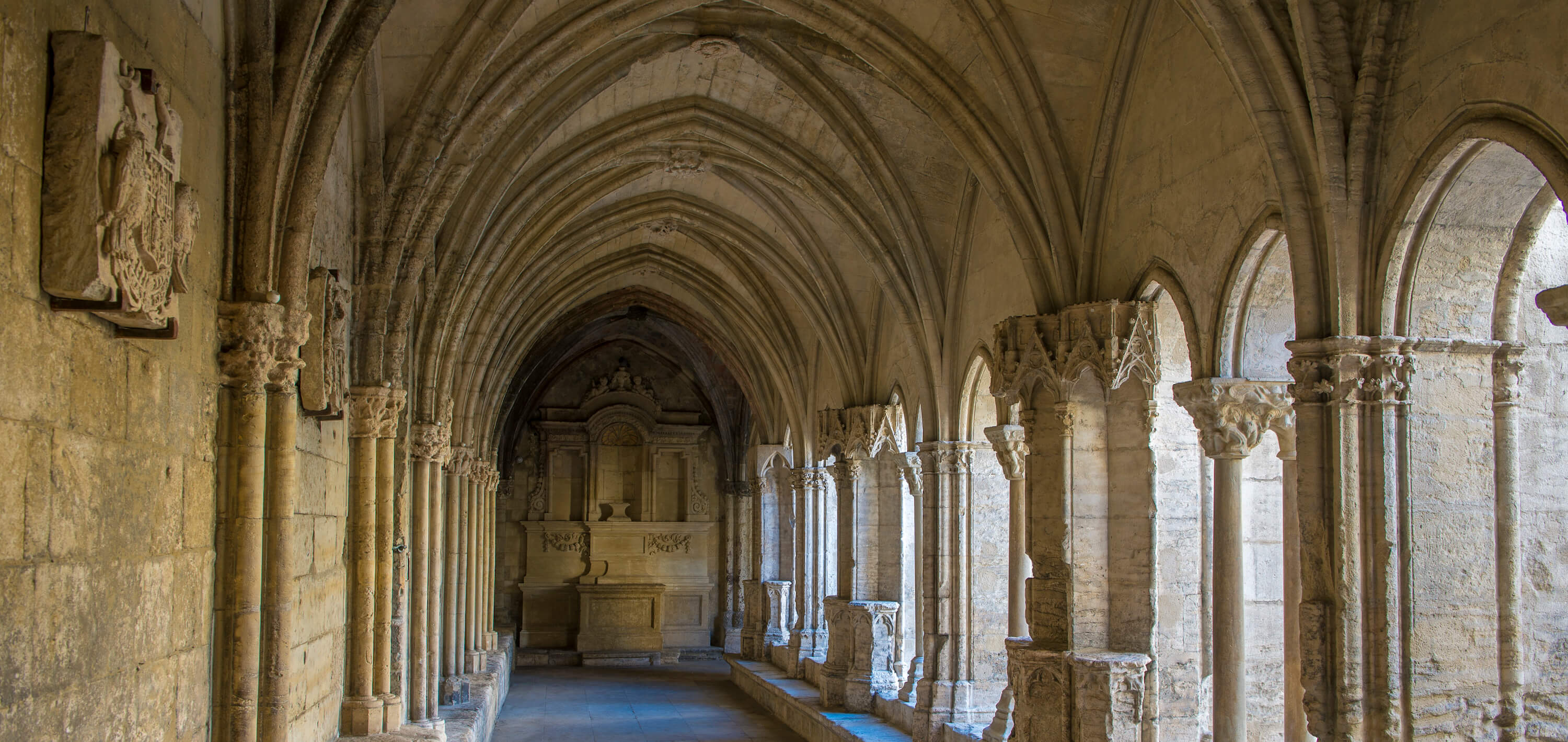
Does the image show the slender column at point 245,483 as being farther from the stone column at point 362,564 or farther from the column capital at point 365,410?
the column capital at point 365,410

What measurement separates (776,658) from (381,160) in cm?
1276

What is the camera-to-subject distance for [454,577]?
1443 centimetres

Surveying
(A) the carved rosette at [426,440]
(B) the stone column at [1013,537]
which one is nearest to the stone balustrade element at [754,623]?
(A) the carved rosette at [426,440]

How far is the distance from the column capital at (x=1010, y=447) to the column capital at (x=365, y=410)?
4684 millimetres

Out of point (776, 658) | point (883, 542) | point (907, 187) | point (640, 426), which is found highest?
point (907, 187)

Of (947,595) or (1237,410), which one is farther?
(947,595)

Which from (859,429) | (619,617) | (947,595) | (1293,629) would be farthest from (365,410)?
(619,617)

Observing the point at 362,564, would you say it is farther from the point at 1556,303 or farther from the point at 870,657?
the point at 870,657

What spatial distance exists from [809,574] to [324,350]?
11817 mm

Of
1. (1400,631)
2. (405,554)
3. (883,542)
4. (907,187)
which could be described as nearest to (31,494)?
(1400,631)

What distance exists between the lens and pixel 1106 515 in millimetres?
8695

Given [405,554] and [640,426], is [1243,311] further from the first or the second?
[640,426]

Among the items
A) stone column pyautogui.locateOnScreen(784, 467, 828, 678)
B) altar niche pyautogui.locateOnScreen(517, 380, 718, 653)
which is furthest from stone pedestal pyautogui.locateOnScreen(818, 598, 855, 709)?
altar niche pyautogui.locateOnScreen(517, 380, 718, 653)

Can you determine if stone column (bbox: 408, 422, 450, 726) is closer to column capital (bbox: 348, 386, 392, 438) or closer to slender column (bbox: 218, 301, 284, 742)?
column capital (bbox: 348, 386, 392, 438)
